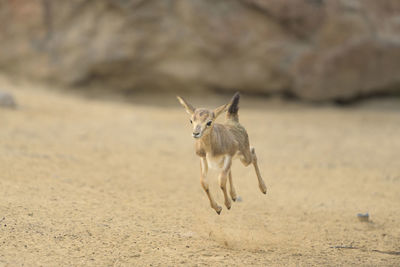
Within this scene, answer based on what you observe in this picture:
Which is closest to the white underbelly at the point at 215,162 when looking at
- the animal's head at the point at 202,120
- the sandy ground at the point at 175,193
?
the animal's head at the point at 202,120

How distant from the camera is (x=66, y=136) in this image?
8047 millimetres

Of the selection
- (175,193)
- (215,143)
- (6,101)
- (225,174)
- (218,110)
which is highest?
(218,110)

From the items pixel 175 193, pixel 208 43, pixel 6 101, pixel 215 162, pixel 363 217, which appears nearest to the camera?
pixel 215 162

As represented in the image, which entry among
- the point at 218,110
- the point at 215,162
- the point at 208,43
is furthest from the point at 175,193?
the point at 208,43

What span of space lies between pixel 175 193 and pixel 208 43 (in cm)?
668

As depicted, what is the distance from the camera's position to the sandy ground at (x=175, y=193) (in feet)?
13.4

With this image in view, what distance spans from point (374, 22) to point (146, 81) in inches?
222

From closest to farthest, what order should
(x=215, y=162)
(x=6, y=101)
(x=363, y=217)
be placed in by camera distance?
(x=215, y=162), (x=363, y=217), (x=6, y=101)

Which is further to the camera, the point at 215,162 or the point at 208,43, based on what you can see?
the point at 208,43

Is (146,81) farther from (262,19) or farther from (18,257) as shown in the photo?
(18,257)

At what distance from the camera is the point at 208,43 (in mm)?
11898

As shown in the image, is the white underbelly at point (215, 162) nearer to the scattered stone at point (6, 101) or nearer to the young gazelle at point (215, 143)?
the young gazelle at point (215, 143)

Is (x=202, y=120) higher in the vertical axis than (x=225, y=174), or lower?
higher

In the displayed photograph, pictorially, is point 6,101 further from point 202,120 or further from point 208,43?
point 202,120
